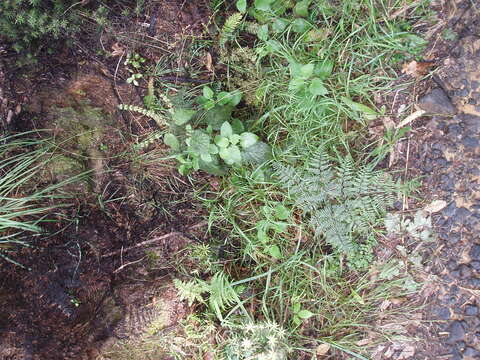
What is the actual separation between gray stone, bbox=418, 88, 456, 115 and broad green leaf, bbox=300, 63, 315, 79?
0.68m

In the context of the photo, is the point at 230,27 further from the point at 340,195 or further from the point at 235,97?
the point at 340,195

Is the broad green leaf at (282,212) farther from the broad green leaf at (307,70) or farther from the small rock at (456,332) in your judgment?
the small rock at (456,332)

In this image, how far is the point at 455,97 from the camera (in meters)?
2.11

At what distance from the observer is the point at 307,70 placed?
2.02m

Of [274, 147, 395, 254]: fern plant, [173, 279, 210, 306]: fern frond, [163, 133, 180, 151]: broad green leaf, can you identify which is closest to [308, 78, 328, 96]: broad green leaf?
[274, 147, 395, 254]: fern plant

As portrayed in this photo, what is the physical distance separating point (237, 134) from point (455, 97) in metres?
1.25

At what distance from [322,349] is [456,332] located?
755mm

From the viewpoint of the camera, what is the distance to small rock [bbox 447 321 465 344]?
82.9 inches

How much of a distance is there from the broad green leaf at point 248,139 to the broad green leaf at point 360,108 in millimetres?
578

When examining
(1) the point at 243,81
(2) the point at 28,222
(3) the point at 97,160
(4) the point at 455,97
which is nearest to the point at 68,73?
(3) the point at 97,160

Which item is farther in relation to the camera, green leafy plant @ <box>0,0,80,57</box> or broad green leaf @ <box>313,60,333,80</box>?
broad green leaf @ <box>313,60,333,80</box>

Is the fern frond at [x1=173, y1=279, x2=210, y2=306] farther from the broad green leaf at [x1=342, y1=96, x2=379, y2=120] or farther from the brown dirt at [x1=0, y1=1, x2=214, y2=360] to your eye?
the broad green leaf at [x1=342, y1=96, x2=379, y2=120]

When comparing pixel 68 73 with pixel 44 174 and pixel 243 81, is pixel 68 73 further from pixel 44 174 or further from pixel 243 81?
pixel 243 81

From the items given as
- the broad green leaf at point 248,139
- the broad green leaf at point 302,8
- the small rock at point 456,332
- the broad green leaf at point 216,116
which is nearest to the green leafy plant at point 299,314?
the small rock at point 456,332
